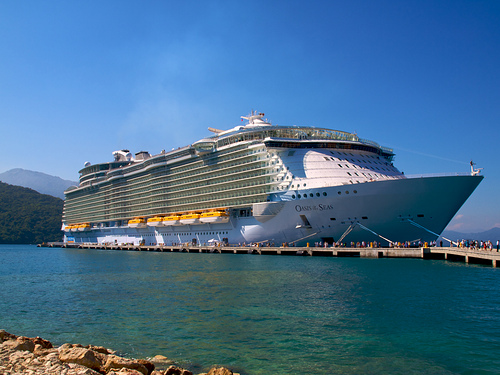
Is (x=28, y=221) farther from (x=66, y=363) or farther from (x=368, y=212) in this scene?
(x=66, y=363)

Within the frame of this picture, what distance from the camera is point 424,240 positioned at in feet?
134

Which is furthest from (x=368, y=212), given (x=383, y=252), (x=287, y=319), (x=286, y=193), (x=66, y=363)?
(x=66, y=363)

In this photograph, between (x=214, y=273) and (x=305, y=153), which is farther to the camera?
(x=305, y=153)

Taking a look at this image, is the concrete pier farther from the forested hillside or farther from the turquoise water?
the forested hillside

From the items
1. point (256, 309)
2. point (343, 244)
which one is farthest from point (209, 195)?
point (256, 309)

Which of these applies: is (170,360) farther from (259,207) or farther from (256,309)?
(259,207)

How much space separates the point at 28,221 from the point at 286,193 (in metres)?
150

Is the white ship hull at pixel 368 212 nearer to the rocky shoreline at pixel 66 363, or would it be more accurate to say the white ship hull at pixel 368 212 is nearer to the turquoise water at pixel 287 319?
the turquoise water at pixel 287 319

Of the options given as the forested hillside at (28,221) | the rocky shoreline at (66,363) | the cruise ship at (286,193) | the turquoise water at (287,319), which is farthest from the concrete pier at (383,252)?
the forested hillside at (28,221)

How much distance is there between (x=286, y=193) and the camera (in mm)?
46188

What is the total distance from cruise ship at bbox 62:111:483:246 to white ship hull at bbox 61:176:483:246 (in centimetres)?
10

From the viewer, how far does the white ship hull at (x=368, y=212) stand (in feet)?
123

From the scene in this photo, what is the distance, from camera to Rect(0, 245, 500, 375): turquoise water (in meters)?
11.7

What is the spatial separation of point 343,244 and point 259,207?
10541mm
